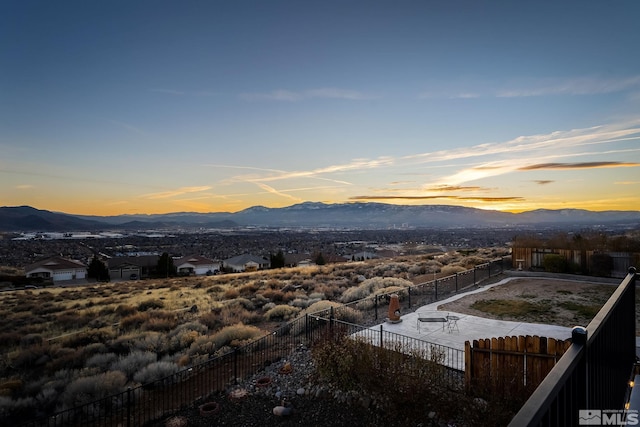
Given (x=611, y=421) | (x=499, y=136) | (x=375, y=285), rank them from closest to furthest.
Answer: (x=611, y=421) < (x=375, y=285) < (x=499, y=136)

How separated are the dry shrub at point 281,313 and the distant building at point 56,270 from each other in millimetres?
44480

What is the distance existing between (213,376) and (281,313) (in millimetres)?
7025

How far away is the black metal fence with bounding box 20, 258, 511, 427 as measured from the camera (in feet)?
29.1

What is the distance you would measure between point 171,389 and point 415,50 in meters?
17.6

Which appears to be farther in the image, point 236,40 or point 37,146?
point 37,146

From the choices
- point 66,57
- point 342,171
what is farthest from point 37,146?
point 342,171

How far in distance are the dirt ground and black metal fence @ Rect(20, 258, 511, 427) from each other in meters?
3.47

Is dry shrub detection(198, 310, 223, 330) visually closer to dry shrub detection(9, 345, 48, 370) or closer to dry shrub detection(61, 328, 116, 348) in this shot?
dry shrub detection(61, 328, 116, 348)

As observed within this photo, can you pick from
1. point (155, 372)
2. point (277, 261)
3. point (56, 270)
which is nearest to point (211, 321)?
point (155, 372)

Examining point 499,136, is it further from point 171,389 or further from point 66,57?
point 66,57

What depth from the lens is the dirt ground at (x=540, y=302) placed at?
13.9 meters

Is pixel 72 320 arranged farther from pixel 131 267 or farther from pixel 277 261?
pixel 131 267

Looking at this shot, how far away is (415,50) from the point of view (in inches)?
695

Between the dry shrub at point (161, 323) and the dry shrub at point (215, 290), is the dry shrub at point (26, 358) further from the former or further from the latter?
the dry shrub at point (215, 290)
